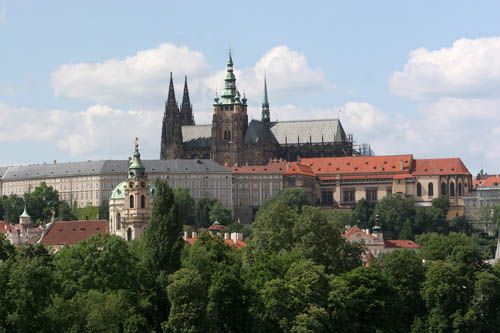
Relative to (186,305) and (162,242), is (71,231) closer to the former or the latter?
(162,242)

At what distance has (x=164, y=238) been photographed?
91.8 meters

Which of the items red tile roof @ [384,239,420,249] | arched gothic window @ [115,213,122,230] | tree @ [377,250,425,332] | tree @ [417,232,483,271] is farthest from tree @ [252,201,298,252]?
red tile roof @ [384,239,420,249]

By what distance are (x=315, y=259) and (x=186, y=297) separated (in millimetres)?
24147

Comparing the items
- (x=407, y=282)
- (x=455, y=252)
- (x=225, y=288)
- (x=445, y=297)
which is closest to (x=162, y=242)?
(x=225, y=288)

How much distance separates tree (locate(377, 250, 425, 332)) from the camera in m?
98.2

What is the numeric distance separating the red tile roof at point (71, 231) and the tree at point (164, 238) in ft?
209

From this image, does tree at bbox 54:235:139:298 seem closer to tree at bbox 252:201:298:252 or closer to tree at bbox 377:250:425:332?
tree at bbox 377:250:425:332

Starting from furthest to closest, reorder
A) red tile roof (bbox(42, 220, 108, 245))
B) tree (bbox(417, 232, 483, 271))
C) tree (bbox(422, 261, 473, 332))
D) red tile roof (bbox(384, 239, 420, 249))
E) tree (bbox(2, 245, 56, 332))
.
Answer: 1. red tile roof (bbox(384, 239, 420, 249))
2. red tile roof (bbox(42, 220, 108, 245))
3. tree (bbox(417, 232, 483, 271))
4. tree (bbox(422, 261, 473, 332))
5. tree (bbox(2, 245, 56, 332))

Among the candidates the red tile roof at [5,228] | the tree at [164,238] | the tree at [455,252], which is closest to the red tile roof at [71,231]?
the red tile roof at [5,228]

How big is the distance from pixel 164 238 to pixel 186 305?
28.3 feet

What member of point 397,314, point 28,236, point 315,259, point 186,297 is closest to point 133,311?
point 186,297

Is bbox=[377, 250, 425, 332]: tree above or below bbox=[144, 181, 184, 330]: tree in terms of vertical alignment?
below

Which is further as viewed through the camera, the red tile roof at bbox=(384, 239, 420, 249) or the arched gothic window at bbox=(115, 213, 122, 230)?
the red tile roof at bbox=(384, 239, 420, 249)

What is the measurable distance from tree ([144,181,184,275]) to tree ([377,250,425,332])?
521 inches
